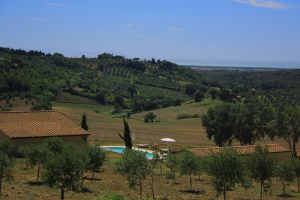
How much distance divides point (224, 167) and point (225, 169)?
0.15m

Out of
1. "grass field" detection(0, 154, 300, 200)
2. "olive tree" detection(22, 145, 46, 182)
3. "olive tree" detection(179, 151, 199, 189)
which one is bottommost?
"grass field" detection(0, 154, 300, 200)

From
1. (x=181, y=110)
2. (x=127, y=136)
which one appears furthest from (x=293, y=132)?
(x=181, y=110)

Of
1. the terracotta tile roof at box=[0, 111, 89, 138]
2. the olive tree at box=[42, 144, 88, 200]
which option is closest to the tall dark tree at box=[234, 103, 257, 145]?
the terracotta tile roof at box=[0, 111, 89, 138]

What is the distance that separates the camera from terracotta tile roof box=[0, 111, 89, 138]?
5144 cm

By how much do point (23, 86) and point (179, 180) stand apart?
94352 mm

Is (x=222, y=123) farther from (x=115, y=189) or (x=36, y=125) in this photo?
(x=115, y=189)

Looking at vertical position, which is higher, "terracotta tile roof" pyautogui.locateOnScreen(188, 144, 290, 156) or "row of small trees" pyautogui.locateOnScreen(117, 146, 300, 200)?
"row of small trees" pyautogui.locateOnScreen(117, 146, 300, 200)

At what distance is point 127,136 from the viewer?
59.0 metres

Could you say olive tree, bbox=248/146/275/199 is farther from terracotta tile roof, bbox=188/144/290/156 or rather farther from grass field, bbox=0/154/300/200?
terracotta tile roof, bbox=188/144/290/156

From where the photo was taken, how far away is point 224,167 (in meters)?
32.7

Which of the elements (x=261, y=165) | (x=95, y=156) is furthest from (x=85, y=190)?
(x=261, y=165)

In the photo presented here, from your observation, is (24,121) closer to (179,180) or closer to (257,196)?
(179,180)

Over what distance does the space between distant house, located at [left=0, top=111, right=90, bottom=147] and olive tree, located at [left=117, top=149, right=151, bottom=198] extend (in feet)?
59.4

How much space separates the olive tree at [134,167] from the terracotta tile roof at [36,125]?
18.5 m
